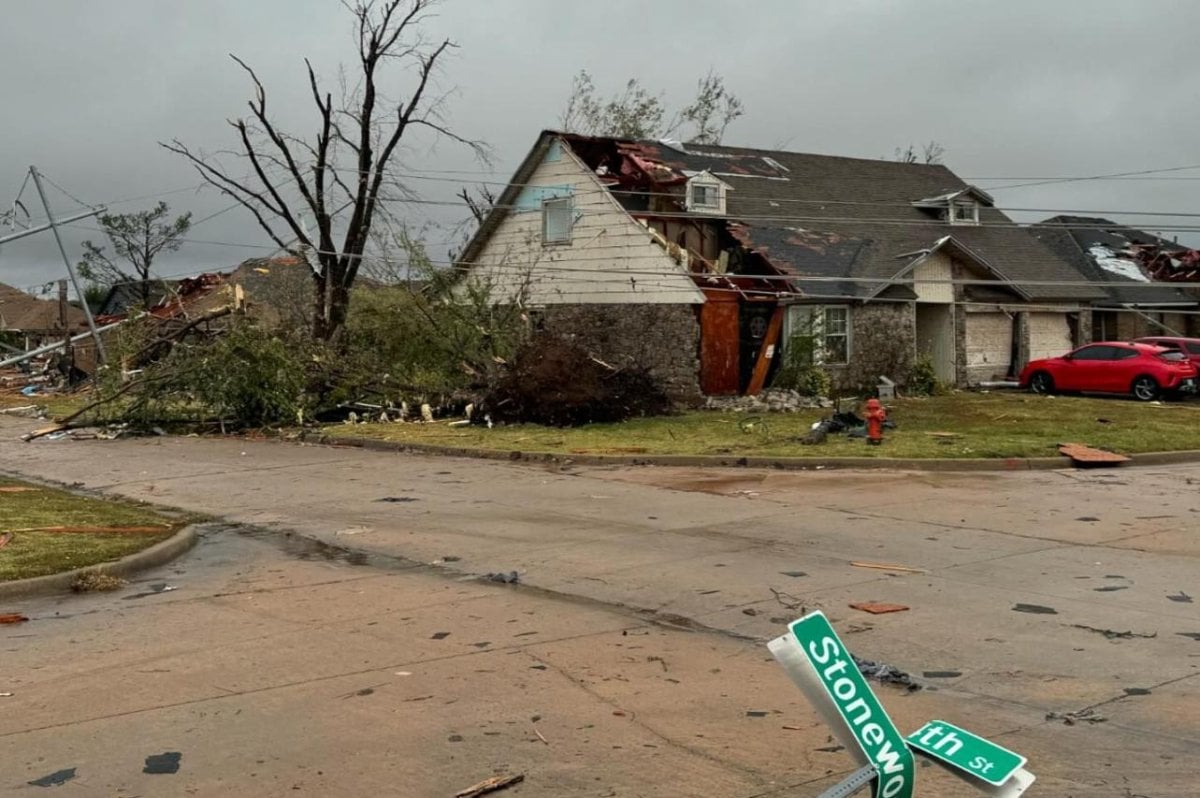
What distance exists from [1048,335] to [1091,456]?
62.2 feet

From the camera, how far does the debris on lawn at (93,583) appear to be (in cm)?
918

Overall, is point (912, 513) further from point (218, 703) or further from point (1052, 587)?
point (218, 703)

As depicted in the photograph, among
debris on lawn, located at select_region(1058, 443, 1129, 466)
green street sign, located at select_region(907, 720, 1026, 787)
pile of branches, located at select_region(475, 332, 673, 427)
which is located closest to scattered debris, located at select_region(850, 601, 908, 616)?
green street sign, located at select_region(907, 720, 1026, 787)

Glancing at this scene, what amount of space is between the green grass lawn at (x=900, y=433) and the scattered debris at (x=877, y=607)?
29.9 ft

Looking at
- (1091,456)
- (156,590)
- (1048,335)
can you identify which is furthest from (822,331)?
(156,590)

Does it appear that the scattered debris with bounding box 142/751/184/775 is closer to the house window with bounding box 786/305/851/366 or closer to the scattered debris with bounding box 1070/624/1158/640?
the scattered debris with bounding box 1070/624/1158/640

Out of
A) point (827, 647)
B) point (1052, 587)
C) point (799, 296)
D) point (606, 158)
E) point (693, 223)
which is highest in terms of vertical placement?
point (606, 158)

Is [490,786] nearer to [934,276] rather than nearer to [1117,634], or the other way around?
[1117,634]

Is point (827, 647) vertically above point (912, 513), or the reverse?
point (827, 647)

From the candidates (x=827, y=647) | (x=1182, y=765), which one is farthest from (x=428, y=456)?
(x=827, y=647)

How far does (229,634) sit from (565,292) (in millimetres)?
23137

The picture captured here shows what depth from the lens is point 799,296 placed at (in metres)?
27.4

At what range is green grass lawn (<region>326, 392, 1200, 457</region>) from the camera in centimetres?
1809

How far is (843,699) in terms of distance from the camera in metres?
2.89
